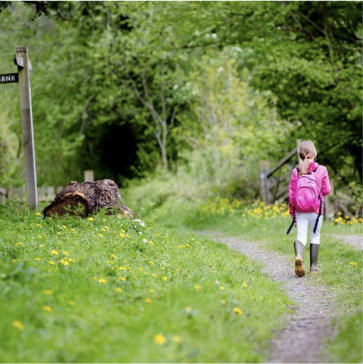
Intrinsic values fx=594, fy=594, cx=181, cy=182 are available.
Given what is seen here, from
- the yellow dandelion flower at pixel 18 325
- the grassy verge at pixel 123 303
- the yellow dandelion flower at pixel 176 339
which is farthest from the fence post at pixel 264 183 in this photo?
the yellow dandelion flower at pixel 18 325

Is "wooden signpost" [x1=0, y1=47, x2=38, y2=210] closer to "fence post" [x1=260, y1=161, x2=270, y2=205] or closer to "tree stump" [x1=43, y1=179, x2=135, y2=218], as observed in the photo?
"tree stump" [x1=43, y1=179, x2=135, y2=218]

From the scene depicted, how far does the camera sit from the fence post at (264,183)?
666 inches

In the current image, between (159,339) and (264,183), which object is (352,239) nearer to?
(264,183)

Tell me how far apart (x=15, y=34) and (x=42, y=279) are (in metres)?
24.3

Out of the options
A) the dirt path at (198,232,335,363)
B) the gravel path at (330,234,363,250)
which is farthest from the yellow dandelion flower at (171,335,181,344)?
the gravel path at (330,234,363,250)

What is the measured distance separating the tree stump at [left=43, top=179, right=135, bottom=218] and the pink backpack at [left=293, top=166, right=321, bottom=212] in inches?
113

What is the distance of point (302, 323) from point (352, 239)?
6.06m

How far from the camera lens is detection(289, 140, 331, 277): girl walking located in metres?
7.68

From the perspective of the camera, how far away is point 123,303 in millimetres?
4848

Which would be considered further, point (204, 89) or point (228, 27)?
point (204, 89)

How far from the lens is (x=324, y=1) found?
14922 millimetres

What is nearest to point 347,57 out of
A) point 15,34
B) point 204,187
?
point 204,187

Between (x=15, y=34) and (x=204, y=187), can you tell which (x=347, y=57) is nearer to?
(x=204, y=187)

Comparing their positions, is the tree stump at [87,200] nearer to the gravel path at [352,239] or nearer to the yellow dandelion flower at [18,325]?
the gravel path at [352,239]
